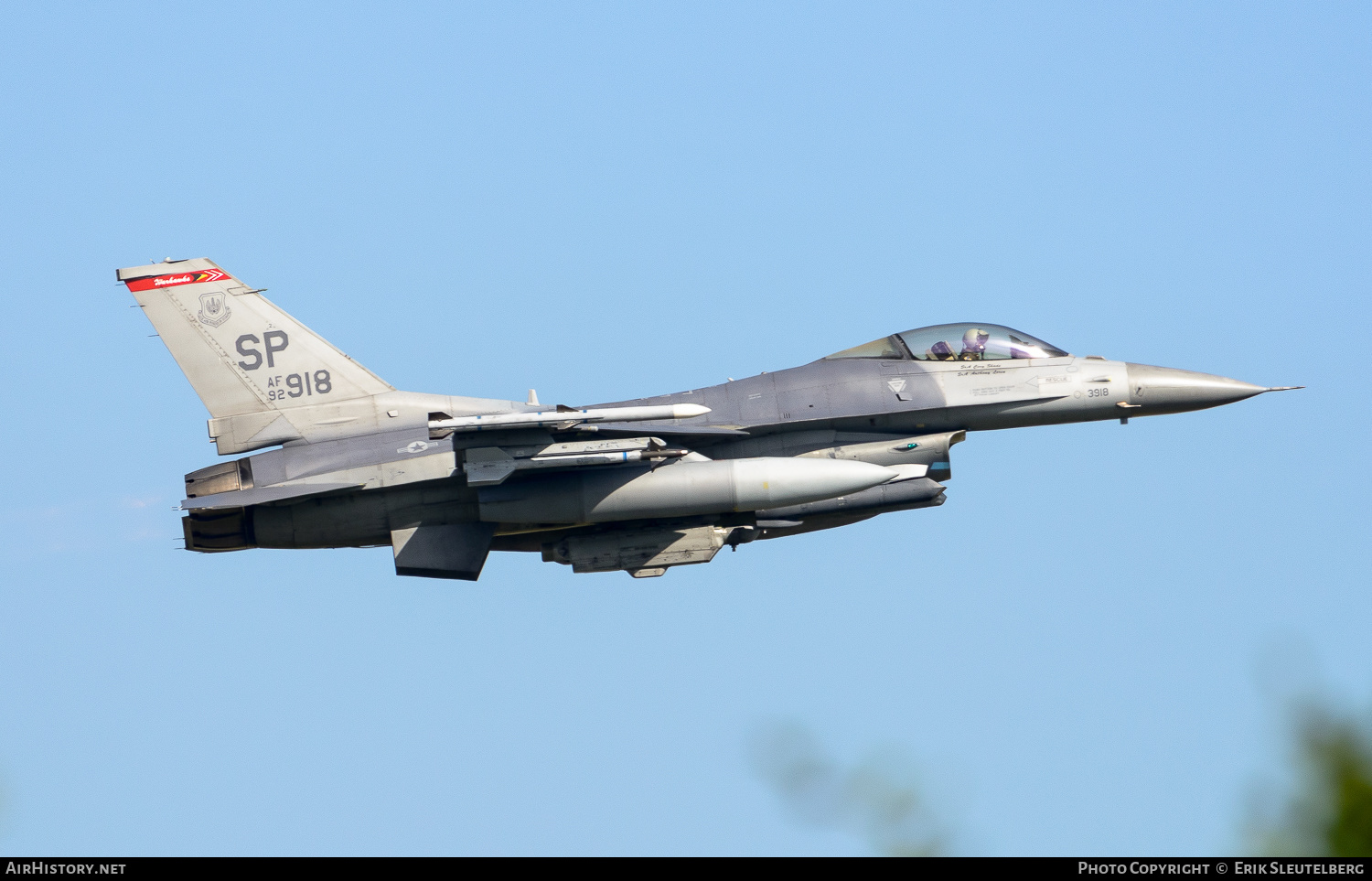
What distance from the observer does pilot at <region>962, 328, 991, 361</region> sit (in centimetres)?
1909

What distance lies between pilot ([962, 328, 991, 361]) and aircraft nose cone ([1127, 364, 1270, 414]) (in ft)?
6.07

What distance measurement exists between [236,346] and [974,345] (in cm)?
902

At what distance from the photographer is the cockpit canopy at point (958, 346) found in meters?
19.1

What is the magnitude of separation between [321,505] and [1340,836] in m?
12.2

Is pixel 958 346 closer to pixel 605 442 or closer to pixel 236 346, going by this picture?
pixel 605 442

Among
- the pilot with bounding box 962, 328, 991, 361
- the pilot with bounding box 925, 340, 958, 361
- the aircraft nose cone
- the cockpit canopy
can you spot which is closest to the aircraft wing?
the cockpit canopy

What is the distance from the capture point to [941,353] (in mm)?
19125

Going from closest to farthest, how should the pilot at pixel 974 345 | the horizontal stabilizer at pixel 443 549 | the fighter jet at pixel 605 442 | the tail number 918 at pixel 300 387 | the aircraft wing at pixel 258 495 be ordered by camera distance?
the aircraft wing at pixel 258 495 → the fighter jet at pixel 605 442 → the horizontal stabilizer at pixel 443 549 → the tail number 918 at pixel 300 387 → the pilot at pixel 974 345

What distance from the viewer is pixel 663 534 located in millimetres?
18453

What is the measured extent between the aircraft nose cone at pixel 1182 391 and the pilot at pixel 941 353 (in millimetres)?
2230

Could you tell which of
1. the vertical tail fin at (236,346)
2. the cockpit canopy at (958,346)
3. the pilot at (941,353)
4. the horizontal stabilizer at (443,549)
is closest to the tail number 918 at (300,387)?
the vertical tail fin at (236,346)

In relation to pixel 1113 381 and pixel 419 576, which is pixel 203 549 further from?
pixel 1113 381

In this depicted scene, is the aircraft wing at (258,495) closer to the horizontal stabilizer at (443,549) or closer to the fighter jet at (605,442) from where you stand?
the fighter jet at (605,442)

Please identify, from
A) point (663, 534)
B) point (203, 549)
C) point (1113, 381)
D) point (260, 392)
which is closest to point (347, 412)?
point (260, 392)
